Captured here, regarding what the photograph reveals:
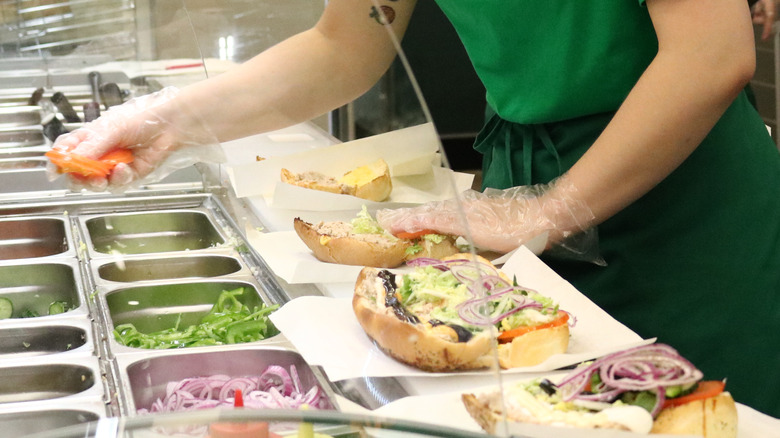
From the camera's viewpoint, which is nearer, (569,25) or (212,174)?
(569,25)

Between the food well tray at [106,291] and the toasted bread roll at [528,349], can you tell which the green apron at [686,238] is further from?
the food well tray at [106,291]

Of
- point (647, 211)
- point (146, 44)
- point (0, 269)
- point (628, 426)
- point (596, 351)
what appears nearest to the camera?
point (628, 426)

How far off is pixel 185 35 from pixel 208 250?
374mm

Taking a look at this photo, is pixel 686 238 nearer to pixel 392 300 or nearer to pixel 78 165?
pixel 392 300

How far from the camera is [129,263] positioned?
136cm

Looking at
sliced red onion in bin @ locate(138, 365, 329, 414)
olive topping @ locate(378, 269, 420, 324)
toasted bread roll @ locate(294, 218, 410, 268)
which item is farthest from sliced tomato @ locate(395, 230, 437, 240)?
sliced red onion in bin @ locate(138, 365, 329, 414)

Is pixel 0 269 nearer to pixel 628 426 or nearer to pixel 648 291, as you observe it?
pixel 628 426

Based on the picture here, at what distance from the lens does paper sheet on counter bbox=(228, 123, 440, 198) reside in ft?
3.35

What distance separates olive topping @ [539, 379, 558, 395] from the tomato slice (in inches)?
28.2

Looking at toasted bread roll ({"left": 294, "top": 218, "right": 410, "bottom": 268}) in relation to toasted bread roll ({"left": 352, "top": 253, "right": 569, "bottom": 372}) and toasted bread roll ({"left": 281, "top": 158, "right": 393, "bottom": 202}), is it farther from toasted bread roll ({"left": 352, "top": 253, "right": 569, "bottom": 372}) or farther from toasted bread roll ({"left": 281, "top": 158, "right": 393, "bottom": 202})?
toasted bread roll ({"left": 352, "top": 253, "right": 569, "bottom": 372})

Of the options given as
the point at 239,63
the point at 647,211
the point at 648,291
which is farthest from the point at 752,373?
the point at 239,63

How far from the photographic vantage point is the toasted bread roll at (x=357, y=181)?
48.5 inches

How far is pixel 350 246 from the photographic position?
1327mm

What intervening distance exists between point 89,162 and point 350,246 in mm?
408
